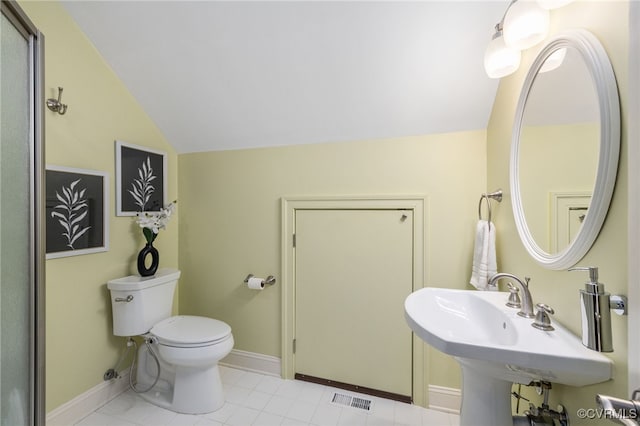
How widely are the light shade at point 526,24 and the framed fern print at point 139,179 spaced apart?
7.03 ft

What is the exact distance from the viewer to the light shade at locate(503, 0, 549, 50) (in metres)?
0.91

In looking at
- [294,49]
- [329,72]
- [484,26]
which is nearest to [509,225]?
[484,26]

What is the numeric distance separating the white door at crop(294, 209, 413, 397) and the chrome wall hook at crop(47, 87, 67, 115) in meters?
1.42

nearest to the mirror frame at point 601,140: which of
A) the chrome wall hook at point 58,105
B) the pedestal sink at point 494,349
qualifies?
the pedestal sink at point 494,349

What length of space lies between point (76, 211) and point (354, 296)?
1706mm

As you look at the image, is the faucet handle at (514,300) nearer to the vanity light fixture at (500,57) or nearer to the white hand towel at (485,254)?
the white hand towel at (485,254)

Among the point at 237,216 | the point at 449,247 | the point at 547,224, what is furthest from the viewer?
the point at 237,216

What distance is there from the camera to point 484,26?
1.26 meters

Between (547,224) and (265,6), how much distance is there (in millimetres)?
1535

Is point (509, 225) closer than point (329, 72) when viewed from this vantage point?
Yes

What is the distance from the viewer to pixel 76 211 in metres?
1.52

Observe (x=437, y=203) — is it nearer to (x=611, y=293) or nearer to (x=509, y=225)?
(x=509, y=225)

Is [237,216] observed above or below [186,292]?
above

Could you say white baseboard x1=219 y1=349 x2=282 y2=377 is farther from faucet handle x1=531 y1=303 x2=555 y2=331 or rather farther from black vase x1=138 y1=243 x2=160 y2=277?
faucet handle x1=531 y1=303 x2=555 y2=331
